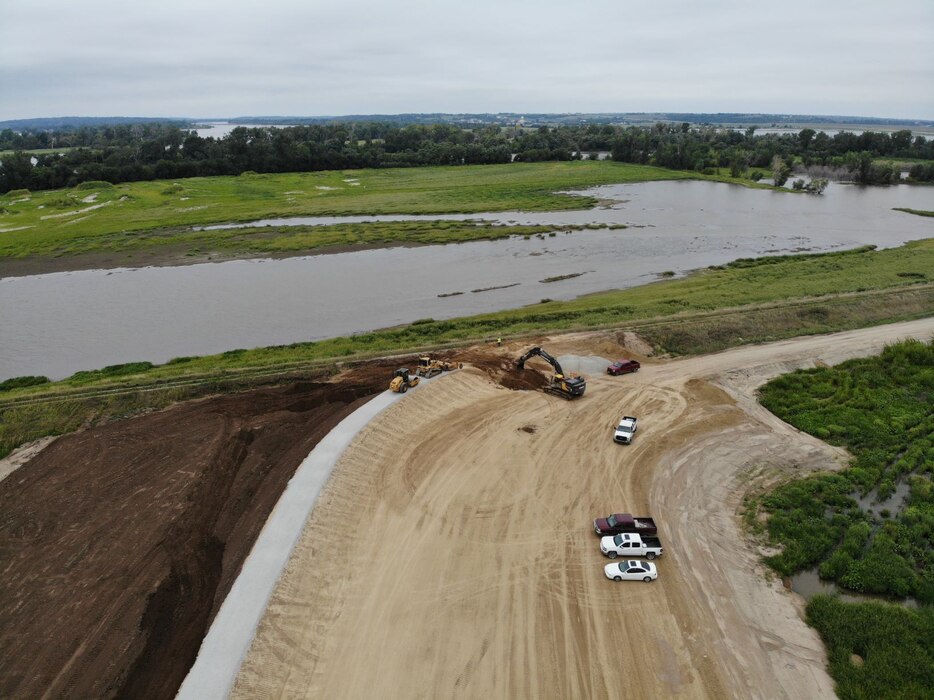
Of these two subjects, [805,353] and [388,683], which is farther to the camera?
[805,353]

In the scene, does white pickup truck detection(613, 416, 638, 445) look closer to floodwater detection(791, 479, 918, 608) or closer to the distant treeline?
floodwater detection(791, 479, 918, 608)

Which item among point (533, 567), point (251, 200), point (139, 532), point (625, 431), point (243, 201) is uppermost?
point (251, 200)

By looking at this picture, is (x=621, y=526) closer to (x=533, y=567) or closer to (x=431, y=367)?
(x=533, y=567)

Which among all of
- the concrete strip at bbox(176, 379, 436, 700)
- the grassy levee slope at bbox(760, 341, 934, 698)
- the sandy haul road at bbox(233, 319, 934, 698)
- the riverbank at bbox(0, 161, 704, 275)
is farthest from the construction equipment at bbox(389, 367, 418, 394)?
the riverbank at bbox(0, 161, 704, 275)

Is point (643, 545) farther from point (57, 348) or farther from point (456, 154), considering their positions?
point (456, 154)

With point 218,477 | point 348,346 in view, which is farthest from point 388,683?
point 348,346

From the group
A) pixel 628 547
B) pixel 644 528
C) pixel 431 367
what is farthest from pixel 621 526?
pixel 431 367
